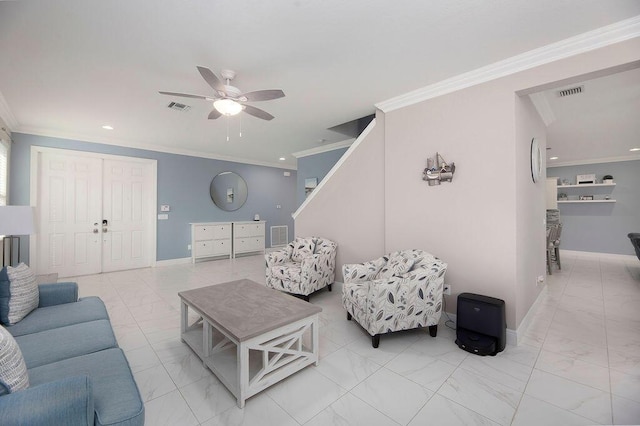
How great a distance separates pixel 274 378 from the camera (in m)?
1.94

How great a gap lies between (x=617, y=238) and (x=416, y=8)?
835cm

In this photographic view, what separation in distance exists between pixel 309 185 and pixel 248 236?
226 centimetres

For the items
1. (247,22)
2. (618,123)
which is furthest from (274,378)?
(618,123)

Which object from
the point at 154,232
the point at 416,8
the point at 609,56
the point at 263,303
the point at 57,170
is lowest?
the point at 263,303

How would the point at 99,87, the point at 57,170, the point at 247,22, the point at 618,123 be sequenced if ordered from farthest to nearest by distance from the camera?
the point at 57,170 < the point at 618,123 < the point at 99,87 < the point at 247,22

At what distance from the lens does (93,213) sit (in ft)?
16.8

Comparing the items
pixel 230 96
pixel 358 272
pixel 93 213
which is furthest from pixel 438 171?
pixel 93 213

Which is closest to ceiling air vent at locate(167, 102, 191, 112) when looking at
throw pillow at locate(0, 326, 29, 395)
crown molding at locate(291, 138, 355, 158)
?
crown molding at locate(291, 138, 355, 158)

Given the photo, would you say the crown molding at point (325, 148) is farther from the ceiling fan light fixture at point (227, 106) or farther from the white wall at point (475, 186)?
the ceiling fan light fixture at point (227, 106)

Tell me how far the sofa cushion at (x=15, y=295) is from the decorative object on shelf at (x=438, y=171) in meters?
3.78

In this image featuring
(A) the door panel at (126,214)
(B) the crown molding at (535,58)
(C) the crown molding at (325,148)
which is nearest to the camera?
(B) the crown molding at (535,58)

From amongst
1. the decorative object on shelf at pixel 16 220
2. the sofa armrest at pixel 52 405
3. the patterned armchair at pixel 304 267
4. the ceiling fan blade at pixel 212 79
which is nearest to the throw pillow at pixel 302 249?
the patterned armchair at pixel 304 267

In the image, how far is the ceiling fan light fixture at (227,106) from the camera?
8.58 feet

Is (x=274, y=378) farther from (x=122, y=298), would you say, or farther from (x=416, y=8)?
(x=122, y=298)
